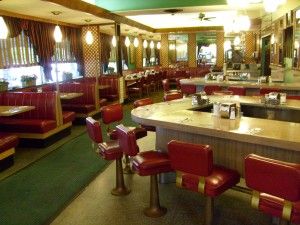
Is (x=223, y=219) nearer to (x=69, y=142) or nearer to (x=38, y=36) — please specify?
(x=69, y=142)

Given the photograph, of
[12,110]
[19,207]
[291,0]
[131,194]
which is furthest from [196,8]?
[19,207]

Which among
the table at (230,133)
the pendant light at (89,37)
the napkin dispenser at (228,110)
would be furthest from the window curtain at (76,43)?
the napkin dispenser at (228,110)

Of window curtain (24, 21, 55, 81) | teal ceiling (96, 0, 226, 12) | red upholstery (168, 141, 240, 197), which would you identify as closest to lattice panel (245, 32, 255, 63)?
teal ceiling (96, 0, 226, 12)

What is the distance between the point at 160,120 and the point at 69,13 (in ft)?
17.7

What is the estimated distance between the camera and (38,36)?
827 cm

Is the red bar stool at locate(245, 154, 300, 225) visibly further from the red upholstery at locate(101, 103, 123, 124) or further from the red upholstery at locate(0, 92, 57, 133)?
the red upholstery at locate(0, 92, 57, 133)

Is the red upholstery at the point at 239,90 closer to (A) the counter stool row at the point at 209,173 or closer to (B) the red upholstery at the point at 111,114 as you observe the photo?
(B) the red upholstery at the point at 111,114

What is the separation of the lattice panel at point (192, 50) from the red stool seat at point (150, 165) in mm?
13344

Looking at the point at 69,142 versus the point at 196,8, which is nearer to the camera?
the point at 69,142

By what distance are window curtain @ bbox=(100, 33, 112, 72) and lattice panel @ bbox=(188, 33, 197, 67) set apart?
14.2 feet

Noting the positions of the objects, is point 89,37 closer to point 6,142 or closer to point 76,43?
point 76,43

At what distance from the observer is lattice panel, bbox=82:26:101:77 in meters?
10.4

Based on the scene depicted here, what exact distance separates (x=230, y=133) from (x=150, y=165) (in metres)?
0.80

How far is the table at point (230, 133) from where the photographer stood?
2.67 m
